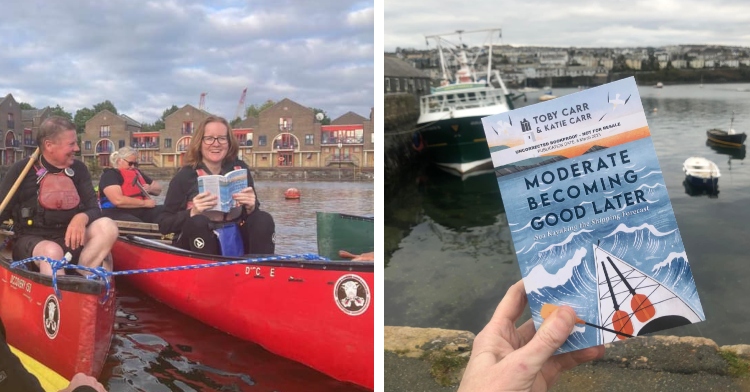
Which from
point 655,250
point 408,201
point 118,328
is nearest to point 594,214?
point 655,250

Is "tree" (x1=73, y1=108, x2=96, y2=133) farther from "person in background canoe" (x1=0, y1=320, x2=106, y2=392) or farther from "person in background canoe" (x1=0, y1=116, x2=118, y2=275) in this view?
"person in background canoe" (x1=0, y1=320, x2=106, y2=392)

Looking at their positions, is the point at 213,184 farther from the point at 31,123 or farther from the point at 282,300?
the point at 31,123

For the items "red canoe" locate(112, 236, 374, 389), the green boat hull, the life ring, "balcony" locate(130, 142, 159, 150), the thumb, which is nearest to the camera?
the thumb

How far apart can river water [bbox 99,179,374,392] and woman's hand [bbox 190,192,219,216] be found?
149 mm

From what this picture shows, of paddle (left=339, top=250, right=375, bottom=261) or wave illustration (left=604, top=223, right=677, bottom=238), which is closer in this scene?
wave illustration (left=604, top=223, right=677, bottom=238)

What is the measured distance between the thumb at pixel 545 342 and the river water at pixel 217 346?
53.1 inches

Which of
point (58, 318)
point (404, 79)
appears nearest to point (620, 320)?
point (58, 318)

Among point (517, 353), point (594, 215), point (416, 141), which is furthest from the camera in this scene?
point (416, 141)

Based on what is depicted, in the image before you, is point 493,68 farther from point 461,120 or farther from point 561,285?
point 561,285

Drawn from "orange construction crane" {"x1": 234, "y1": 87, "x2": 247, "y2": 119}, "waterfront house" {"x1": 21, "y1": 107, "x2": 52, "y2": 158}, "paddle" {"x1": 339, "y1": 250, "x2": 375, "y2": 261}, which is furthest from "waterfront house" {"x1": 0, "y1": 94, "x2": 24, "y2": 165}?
"paddle" {"x1": 339, "y1": 250, "x2": 375, "y2": 261}

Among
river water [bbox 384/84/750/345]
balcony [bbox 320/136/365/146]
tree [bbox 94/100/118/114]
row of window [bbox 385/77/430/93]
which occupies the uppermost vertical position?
row of window [bbox 385/77/430/93]

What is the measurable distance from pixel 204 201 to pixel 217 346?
23.5 inches

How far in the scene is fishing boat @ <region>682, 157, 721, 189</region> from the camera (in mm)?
9039

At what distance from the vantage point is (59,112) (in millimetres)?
2473
